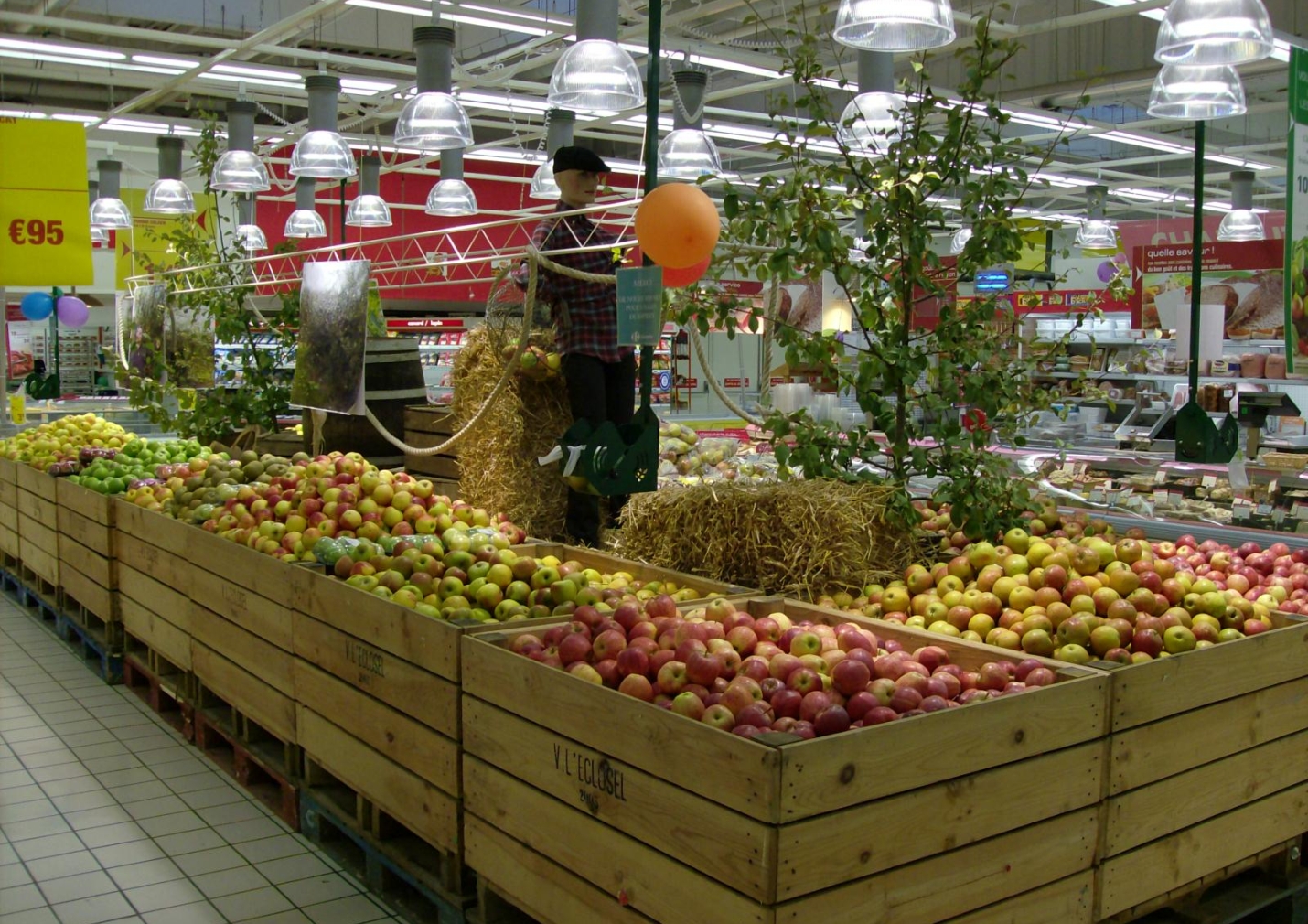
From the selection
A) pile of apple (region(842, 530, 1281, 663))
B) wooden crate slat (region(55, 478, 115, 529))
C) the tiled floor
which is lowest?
the tiled floor

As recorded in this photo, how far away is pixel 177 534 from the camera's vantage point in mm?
5008

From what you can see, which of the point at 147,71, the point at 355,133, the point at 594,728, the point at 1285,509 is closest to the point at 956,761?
the point at 594,728

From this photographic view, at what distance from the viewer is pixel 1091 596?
3.09 m

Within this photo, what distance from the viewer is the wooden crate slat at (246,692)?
4035mm

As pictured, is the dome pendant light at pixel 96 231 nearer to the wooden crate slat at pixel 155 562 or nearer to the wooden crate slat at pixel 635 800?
the wooden crate slat at pixel 155 562

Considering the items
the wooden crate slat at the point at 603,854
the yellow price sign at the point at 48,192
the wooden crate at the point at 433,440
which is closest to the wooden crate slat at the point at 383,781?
the wooden crate slat at the point at 603,854

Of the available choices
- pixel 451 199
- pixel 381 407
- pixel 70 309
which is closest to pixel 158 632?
pixel 381 407

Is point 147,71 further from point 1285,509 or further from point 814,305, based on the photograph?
point 1285,509

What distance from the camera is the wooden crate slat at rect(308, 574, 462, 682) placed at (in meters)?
3.08

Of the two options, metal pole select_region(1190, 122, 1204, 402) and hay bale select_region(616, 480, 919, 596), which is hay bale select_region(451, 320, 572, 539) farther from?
metal pole select_region(1190, 122, 1204, 402)

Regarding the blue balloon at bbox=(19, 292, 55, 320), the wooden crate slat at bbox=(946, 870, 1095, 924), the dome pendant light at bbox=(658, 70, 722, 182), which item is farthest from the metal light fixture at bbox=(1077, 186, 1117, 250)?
the blue balloon at bbox=(19, 292, 55, 320)

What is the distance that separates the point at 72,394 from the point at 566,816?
16352mm

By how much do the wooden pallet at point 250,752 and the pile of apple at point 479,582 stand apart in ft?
2.44

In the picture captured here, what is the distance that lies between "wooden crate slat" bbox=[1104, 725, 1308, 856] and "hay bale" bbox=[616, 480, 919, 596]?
42.9 inches
